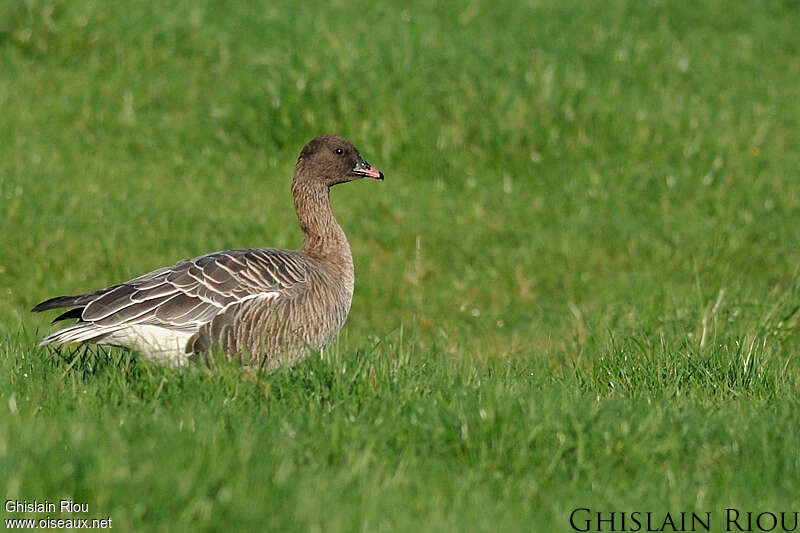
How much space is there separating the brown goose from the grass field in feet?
0.70

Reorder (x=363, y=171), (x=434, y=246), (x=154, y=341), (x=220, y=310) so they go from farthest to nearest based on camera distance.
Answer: (x=434, y=246), (x=363, y=171), (x=220, y=310), (x=154, y=341)

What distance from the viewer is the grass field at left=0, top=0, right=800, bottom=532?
4609mm

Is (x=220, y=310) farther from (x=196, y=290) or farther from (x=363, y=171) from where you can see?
(x=363, y=171)

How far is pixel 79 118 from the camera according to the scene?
12.3 metres

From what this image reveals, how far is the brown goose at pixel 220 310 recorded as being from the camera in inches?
252

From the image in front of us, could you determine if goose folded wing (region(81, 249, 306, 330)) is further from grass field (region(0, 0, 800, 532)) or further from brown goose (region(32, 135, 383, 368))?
grass field (region(0, 0, 800, 532))

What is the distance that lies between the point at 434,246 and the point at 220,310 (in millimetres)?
4452

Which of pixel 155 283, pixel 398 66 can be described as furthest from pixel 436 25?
pixel 155 283

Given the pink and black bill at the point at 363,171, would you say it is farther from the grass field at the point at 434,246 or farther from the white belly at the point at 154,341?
the white belly at the point at 154,341

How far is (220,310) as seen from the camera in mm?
6586

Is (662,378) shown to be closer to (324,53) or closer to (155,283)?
(155,283)

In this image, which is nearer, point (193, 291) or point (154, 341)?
point (154, 341)

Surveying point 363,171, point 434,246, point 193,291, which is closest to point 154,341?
point 193,291

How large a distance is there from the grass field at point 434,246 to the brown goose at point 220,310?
0.70ft
